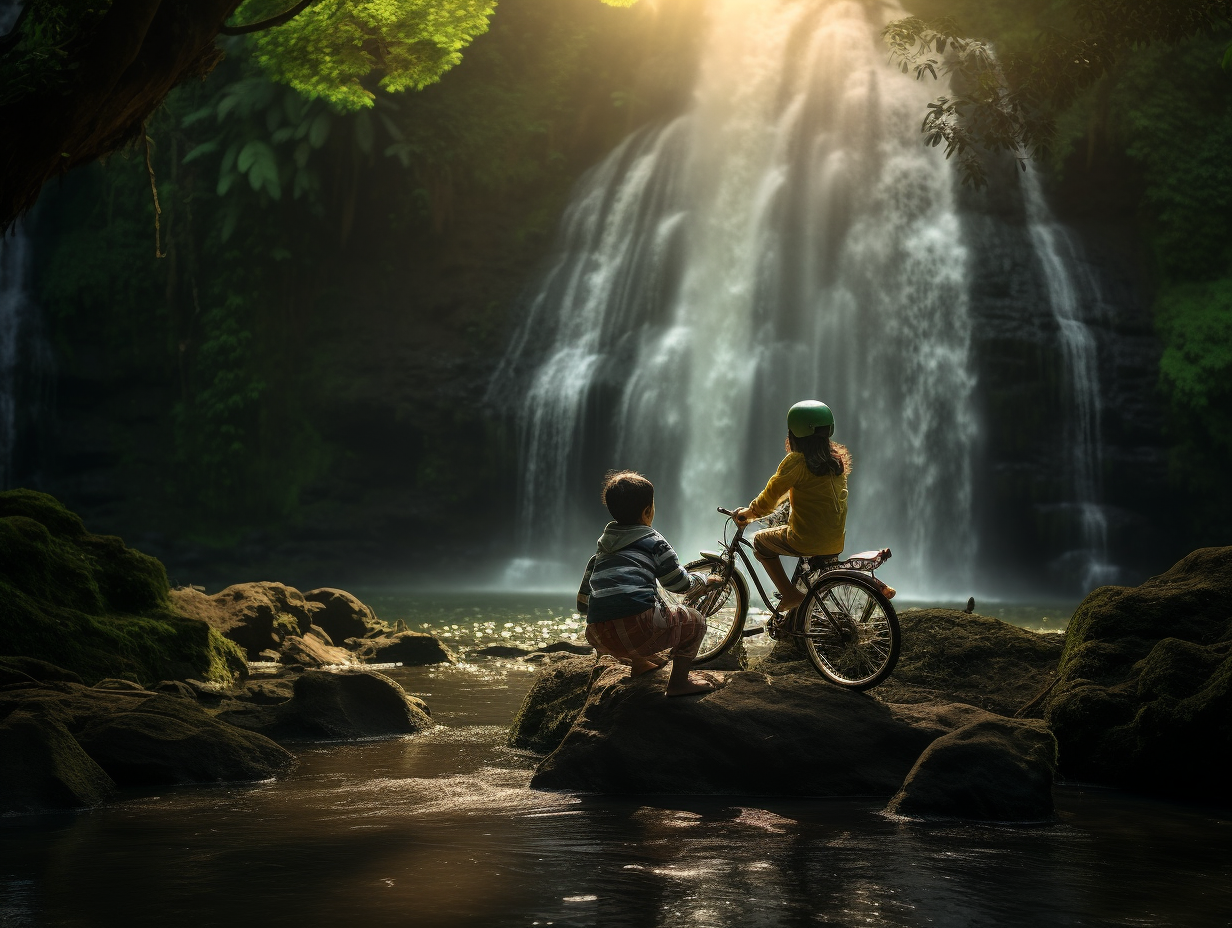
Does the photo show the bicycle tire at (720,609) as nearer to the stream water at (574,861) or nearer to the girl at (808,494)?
the girl at (808,494)

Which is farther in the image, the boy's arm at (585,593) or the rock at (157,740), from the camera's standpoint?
the rock at (157,740)

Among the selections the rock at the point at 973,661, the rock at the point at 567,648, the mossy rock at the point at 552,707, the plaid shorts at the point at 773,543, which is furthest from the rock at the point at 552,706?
the rock at the point at 567,648

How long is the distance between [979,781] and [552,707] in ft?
10.2

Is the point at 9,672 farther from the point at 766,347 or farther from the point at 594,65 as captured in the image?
the point at 594,65

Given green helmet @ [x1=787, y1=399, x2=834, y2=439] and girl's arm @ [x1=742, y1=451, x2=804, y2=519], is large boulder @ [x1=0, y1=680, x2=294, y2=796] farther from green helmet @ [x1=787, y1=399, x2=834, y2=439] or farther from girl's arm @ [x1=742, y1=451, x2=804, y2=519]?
green helmet @ [x1=787, y1=399, x2=834, y2=439]

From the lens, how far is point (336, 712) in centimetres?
845

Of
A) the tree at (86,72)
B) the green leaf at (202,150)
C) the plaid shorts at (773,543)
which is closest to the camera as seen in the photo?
the plaid shorts at (773,543)

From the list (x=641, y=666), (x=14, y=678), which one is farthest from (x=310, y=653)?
(x=641, y=666)

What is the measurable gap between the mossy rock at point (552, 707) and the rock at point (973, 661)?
1.94m

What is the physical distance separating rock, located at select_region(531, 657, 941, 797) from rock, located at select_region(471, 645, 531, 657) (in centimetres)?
739

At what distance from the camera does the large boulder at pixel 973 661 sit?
7.75 m

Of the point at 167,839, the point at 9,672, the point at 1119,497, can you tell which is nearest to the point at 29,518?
the point at 9,672

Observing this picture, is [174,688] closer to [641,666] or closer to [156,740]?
[156,740]

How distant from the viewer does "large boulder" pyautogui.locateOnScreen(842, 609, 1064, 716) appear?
7.75 metres
